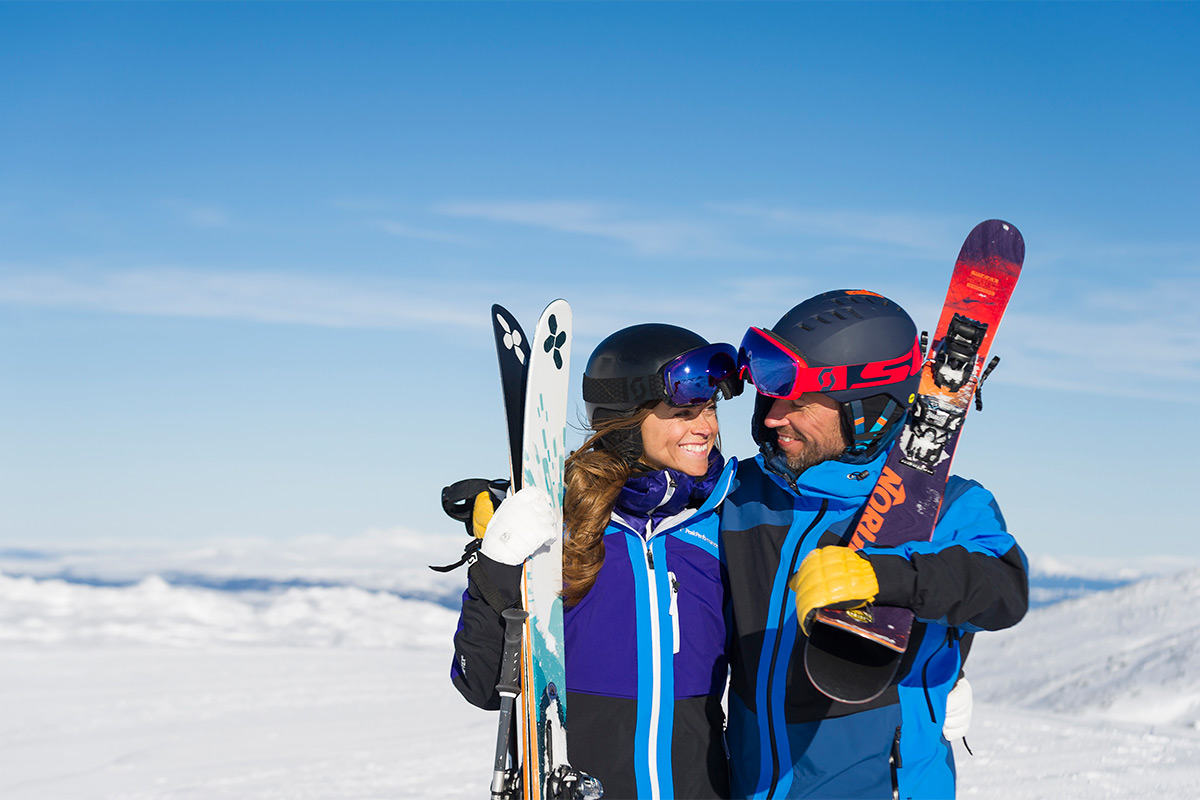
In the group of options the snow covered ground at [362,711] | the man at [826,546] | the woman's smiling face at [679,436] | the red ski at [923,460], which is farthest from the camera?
the snow covered ground at [362,711]

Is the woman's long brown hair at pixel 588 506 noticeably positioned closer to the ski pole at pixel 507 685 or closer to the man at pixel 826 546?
the ski pole at pixel 507 685

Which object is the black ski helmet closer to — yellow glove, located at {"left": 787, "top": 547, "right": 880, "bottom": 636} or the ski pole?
yellow glove, located at {"left": 787, "top": 547, "right": 880, "bottom": 636}

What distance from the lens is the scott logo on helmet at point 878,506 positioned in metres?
2.41

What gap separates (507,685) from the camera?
2596mm

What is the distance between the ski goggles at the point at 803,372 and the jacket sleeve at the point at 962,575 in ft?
1.35

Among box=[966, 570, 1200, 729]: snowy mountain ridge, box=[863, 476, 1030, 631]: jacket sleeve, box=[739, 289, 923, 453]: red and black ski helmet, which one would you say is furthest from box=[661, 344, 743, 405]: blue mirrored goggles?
box=[966, 570, 1200, 729]: snowy mountain ridge

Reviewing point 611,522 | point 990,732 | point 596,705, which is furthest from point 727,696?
point 990,732

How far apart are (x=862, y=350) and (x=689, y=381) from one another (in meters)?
0.53

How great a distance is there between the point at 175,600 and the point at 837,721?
17561mm

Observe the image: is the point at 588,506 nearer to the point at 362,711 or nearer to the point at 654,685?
the point at 654,685

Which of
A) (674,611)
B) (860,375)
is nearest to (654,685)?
(674,611)

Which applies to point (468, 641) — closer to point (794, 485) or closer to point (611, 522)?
point (611, 522)

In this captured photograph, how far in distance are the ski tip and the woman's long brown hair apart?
3.53ft

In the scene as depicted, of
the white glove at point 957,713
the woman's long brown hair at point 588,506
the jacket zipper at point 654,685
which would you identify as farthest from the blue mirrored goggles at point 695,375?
the white glove at point 957,713
